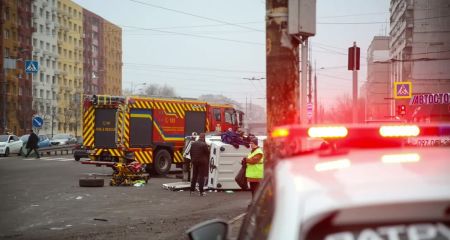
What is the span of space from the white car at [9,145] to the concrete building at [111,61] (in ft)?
284

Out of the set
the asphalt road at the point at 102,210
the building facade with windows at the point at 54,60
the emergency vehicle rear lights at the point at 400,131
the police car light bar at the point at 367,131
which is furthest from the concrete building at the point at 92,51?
the emergency vehicle rear lights at the point at 400,131

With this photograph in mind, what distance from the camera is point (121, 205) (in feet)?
47.6

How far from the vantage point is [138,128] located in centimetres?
2384

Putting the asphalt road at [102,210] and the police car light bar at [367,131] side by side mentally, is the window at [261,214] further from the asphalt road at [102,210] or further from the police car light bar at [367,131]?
the asphalt road at [102,210]

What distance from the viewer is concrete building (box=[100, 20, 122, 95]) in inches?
5197

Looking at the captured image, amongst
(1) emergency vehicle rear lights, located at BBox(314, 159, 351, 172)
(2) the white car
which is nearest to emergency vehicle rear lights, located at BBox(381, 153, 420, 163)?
(1) emergency vehicle rear lights, located at BBox(314, 159, 351, 172)

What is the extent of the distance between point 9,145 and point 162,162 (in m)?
20.5

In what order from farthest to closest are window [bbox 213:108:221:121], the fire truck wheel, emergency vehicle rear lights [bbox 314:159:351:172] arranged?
1. window [bbox 213:108:221:121]
2. the fire truck wheel
3. emergency vehicle rear lights [bbox 314:159:351:172]

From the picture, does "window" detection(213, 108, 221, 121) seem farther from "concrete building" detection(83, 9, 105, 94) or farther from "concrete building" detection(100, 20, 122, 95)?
"concrete building" detection(100, 20, 122, 95)

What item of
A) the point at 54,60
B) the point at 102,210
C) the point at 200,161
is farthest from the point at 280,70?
the point at 54,60

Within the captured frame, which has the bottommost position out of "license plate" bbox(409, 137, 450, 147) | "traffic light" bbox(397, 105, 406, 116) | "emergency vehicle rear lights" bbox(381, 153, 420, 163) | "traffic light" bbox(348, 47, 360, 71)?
"license plate" bbox(409, 137, 450, 147)

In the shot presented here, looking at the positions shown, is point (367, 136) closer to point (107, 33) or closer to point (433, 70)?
point (433, 70)

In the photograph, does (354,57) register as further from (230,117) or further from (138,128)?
(230,117)

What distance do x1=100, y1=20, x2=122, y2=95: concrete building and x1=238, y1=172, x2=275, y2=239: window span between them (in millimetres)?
127757
